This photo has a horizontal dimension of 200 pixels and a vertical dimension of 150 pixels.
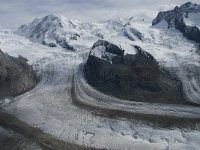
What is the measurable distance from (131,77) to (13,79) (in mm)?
33392

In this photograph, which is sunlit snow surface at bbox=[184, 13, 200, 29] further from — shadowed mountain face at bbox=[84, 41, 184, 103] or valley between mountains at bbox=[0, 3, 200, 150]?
shadowed mountain face at bbox=[84, 41, 184, 103]

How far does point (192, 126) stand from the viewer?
83688 millimetres

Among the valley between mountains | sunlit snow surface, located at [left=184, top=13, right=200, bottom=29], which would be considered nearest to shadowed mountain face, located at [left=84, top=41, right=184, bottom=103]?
the valley between mountains

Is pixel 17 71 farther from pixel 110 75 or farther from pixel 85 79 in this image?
pixel 110 75

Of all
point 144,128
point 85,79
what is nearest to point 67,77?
point 85,79

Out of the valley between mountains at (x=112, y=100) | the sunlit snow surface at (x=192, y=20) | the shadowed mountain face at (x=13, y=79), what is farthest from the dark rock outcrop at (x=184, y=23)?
the shadowed mountain face at (x=13, y=79)

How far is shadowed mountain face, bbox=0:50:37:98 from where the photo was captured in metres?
117

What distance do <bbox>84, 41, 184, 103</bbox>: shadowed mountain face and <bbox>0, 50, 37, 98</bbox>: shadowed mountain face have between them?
1739 cm

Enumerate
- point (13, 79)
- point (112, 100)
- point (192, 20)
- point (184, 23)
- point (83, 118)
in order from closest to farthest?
point (83, 118) < point (112, 100) < point (13, 79) < point (184, 23) < point (192, 20)

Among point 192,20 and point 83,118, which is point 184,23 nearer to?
point 192,20

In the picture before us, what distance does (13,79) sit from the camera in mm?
122688

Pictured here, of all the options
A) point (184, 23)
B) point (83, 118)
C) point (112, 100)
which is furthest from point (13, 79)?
point (184, 23)

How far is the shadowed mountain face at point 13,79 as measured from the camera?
4618 inches

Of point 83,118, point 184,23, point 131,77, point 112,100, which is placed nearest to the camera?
point 83,118
